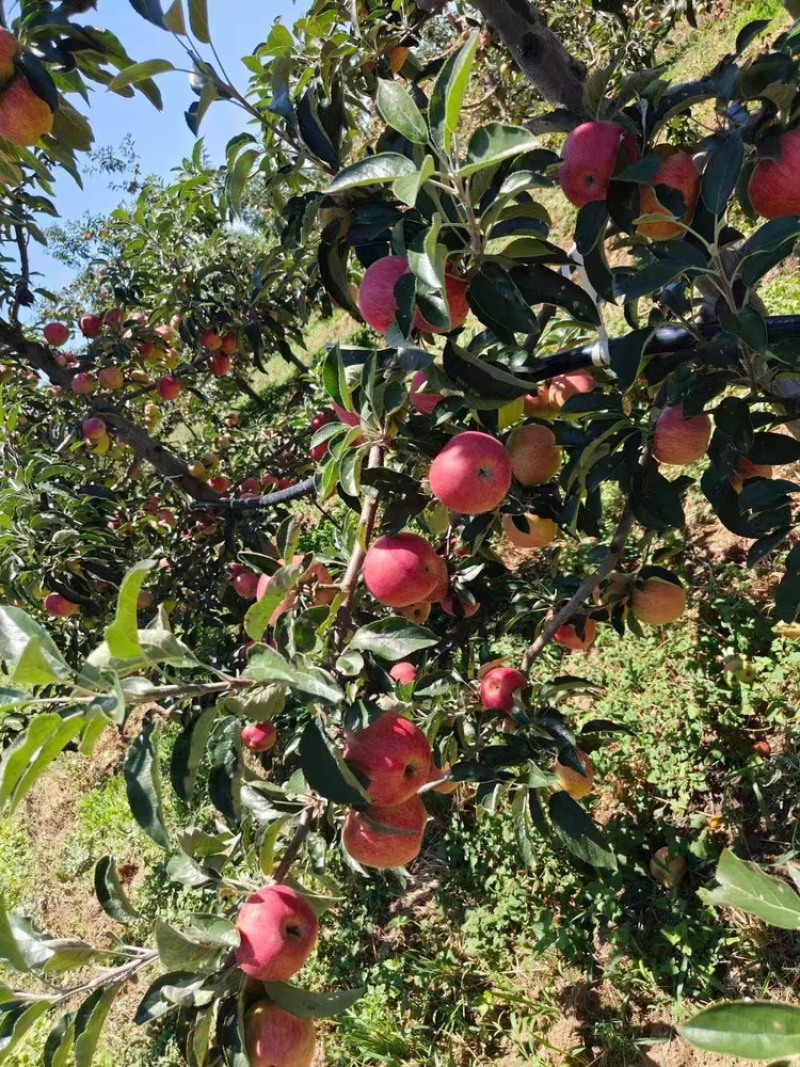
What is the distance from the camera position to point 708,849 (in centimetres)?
199

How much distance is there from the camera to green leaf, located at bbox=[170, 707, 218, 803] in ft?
3.24

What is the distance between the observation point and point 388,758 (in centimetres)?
101

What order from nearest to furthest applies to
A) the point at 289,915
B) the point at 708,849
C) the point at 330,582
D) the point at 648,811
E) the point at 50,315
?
the point at 289,915
the point at 330,582
the point at 708,849
the point at 648,811
the point at 50,315

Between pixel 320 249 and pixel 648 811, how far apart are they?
189 centimetres

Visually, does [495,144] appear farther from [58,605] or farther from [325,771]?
[58,605]

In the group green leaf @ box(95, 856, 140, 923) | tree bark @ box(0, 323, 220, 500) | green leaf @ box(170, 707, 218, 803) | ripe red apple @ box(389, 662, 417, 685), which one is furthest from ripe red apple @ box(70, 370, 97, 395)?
green leaf @ box(170, 707, 218, 803)

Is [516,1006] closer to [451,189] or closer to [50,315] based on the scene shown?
[451,189]

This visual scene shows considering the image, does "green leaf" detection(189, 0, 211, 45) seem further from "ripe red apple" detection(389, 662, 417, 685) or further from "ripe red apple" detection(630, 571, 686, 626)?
"ripe red apple" detection(630, 571, 686, 626)

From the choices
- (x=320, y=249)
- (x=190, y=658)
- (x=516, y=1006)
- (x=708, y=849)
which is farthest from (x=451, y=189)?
(x=516, y=1006)

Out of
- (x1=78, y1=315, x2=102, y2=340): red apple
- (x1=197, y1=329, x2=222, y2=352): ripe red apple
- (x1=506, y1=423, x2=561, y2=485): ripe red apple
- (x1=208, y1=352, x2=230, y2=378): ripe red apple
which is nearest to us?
(x1=506, y1=423, x2=561, y2=485): ripe red apple

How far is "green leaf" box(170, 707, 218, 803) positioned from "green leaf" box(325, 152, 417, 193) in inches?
27.6

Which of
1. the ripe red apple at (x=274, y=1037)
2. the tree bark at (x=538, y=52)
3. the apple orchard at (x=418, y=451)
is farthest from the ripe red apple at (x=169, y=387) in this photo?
the ripe red apple at (x=274, y=1037)

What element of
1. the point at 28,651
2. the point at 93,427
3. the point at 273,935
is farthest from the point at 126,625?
the point at 93,427

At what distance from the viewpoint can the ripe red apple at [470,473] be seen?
1.10m
